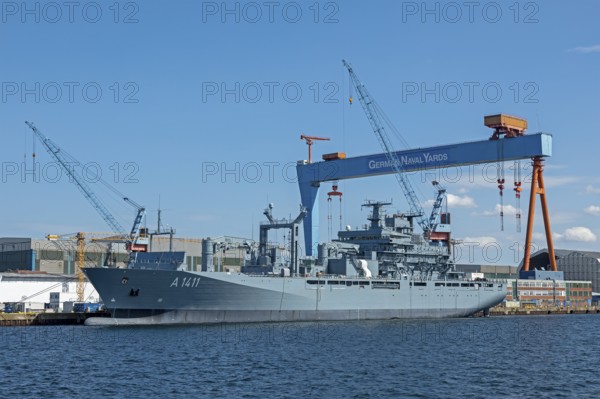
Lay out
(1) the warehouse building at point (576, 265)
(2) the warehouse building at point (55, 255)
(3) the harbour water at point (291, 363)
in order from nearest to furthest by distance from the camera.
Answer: (3) the harbour water at point (291, 363) < (2) the warehouse building at point (55, 255) < (1) the warehouse building at point (576, 265)

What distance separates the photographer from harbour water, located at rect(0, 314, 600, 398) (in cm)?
2792

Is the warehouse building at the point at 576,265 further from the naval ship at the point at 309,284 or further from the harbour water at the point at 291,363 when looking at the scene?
the harbour water at the point at 291,363

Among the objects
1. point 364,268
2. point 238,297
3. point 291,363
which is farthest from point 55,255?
point 291,363

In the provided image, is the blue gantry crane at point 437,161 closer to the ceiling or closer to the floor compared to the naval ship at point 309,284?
closer to the ceiling

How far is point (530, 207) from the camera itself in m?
73.4

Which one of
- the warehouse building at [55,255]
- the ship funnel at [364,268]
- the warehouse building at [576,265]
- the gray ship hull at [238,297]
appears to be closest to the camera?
the gray ship hull at [238,297]

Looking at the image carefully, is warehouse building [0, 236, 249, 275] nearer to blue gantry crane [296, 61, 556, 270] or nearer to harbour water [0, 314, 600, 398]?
blue gantry crane [296, 61, 556, 270]

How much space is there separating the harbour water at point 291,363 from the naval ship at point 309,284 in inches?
76.1

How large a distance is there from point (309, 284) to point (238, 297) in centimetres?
660

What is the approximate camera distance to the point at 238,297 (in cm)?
5272

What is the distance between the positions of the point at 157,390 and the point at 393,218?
44089 mm

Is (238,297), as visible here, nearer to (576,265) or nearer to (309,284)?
(309,284)

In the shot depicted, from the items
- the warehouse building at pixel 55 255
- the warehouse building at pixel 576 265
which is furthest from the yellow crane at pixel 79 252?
the warehouse building at pixel 576 265

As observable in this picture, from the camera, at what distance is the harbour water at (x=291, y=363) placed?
27.9 meters
